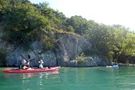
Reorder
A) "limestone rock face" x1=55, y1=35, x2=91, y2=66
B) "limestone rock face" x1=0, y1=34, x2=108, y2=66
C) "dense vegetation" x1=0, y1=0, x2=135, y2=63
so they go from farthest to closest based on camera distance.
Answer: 1. "limestone rock face" x1=55, y1=35, x2=91, y2=66
2. "dense vegetation" x1=0, y1=0, x2=135, y2=63
3. "limestone rock face" x1=0, y1=34, x2=108, y2=66

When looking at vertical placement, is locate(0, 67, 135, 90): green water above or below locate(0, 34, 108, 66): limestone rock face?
below

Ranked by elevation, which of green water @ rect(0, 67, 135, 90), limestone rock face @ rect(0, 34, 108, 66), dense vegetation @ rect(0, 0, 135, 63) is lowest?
green water @ rect(0, 67, 135, 90)

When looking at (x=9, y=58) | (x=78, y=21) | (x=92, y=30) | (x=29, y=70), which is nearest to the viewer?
(x=29, y=70)

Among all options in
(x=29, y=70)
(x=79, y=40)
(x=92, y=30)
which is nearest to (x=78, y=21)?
(x=92, y=30)

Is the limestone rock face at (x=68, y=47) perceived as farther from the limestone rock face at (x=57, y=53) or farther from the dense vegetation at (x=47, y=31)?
the dense vegetation at (x=47, y=31)

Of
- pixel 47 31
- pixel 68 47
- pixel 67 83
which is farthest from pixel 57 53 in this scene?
pixel 67 83

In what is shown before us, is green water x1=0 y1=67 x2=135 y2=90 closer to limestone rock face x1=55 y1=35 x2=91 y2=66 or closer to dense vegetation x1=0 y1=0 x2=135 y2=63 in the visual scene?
limestone rock face x1=55 y1=35 x2=91 y2=66

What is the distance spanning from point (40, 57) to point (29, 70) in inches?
656

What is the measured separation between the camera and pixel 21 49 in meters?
48.7

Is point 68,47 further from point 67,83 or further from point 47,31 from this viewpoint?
point 67,83

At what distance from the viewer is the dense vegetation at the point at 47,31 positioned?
50000 mm

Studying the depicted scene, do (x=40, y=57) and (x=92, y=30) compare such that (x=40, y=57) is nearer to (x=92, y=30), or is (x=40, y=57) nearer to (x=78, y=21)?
(x=92, y=30)

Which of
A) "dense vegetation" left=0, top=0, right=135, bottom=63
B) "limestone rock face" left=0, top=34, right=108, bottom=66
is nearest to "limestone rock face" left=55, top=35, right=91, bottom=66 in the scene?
"limestone rock face" left=0, top=34, right=108, bottom=66

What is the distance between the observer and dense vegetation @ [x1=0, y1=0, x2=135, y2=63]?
1969 inches
